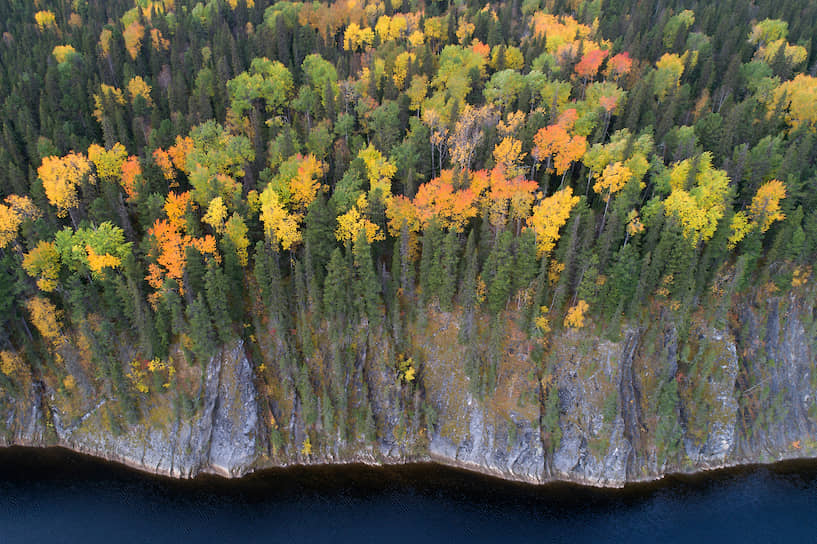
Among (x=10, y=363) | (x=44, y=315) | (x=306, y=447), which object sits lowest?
(x=306, y=447)

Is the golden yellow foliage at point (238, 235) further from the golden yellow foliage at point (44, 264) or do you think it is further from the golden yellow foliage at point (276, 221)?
the golden yellow foliage at point (44, 264)

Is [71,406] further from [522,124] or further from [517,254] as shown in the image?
[522,124]

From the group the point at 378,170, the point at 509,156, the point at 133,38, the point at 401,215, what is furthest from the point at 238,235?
the point at 133,38

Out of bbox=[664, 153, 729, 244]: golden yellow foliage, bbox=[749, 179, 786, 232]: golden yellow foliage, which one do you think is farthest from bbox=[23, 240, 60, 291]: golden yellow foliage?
bbox=[749, 179, 786, 232]: golden yellow foliage

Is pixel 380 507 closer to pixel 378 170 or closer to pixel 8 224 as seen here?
pixel 378 170

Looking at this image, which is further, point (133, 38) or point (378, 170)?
point (133, 38)

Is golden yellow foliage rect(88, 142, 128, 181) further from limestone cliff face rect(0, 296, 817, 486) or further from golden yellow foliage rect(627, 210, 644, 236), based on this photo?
golden yellow foliage rect(627, 210, 644, 236)

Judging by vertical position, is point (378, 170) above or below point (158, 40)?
below

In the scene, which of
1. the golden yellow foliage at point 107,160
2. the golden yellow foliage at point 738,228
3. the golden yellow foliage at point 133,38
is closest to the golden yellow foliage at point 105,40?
the golden yellow foliage at point 133,38
